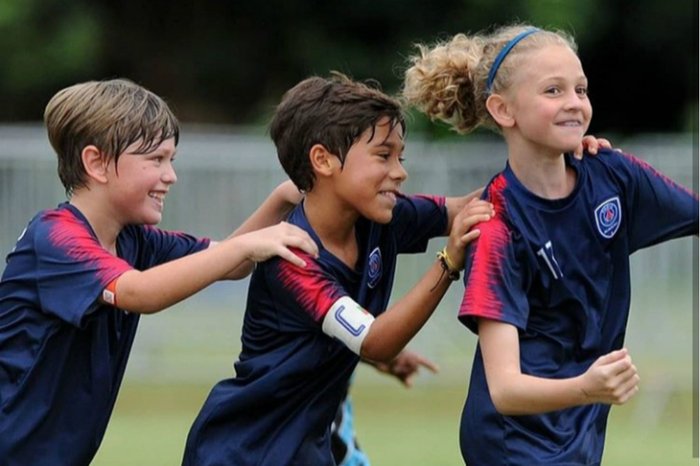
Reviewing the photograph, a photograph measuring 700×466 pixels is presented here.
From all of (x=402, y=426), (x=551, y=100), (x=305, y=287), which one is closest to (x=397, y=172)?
(x=305, y=287)

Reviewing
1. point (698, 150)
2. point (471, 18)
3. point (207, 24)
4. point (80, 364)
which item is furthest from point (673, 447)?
point (207, 24)

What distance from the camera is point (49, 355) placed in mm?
5406

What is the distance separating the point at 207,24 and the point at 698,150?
9.10m

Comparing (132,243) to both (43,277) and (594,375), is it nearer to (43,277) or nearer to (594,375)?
(43,277)

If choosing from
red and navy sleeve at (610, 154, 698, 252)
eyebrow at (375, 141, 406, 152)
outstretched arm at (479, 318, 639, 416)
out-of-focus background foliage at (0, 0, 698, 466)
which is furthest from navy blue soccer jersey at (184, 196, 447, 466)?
out-of-focus background foliage at (0, 0, 698, 466)

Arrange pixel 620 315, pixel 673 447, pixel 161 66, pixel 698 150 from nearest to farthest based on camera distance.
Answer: pixel 620 315 → pixel 673 447 → pixel 698 150 → pixel 161 66

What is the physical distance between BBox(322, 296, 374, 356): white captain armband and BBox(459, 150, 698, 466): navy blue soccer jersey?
0.32 meters

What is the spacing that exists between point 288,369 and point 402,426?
6.03 m

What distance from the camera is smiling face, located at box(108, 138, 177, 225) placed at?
18.0 feet

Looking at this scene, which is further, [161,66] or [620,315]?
[161,66]

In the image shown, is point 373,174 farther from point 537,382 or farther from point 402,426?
point 402,426

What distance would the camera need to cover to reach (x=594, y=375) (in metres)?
4.45

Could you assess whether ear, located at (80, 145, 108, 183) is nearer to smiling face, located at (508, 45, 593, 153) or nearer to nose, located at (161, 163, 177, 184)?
nose, located at (161, 163, 177, 184)

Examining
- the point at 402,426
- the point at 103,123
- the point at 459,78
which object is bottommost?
the point at 402,426
